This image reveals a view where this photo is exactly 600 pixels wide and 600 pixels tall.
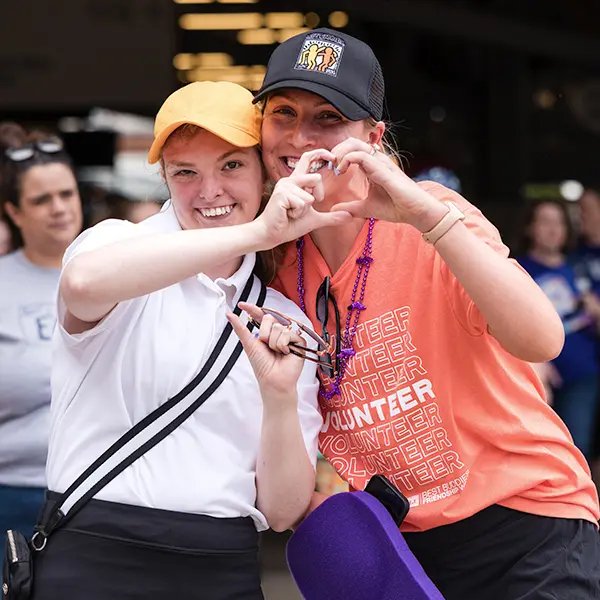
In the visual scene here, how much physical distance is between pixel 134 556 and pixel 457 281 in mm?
886

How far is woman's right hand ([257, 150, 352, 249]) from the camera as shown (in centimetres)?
227

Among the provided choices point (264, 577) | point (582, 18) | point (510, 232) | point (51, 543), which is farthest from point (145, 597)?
point (582, 18)

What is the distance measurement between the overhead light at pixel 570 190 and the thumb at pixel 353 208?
8.66 metres

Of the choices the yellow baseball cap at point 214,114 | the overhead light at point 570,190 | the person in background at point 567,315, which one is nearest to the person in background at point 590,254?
the person in background at point 567,315

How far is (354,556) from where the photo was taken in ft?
8.20

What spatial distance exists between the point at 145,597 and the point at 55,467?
334mm

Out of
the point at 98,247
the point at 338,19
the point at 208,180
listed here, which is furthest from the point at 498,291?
the point at 338,19

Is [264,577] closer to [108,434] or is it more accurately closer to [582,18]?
[108,434]

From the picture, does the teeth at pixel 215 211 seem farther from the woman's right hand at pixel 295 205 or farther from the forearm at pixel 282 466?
the forearm at pixel 282 466

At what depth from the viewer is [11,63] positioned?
22.5 ft

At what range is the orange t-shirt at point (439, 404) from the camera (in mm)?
2504

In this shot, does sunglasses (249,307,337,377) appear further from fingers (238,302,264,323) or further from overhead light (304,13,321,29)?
overhead light (304,13,321,29)

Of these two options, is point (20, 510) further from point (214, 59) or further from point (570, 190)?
point (570, 190)

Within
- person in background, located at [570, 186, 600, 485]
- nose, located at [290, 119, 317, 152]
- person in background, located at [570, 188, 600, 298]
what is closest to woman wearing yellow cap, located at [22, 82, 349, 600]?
nose, located at [290, 119, 317, 152]
